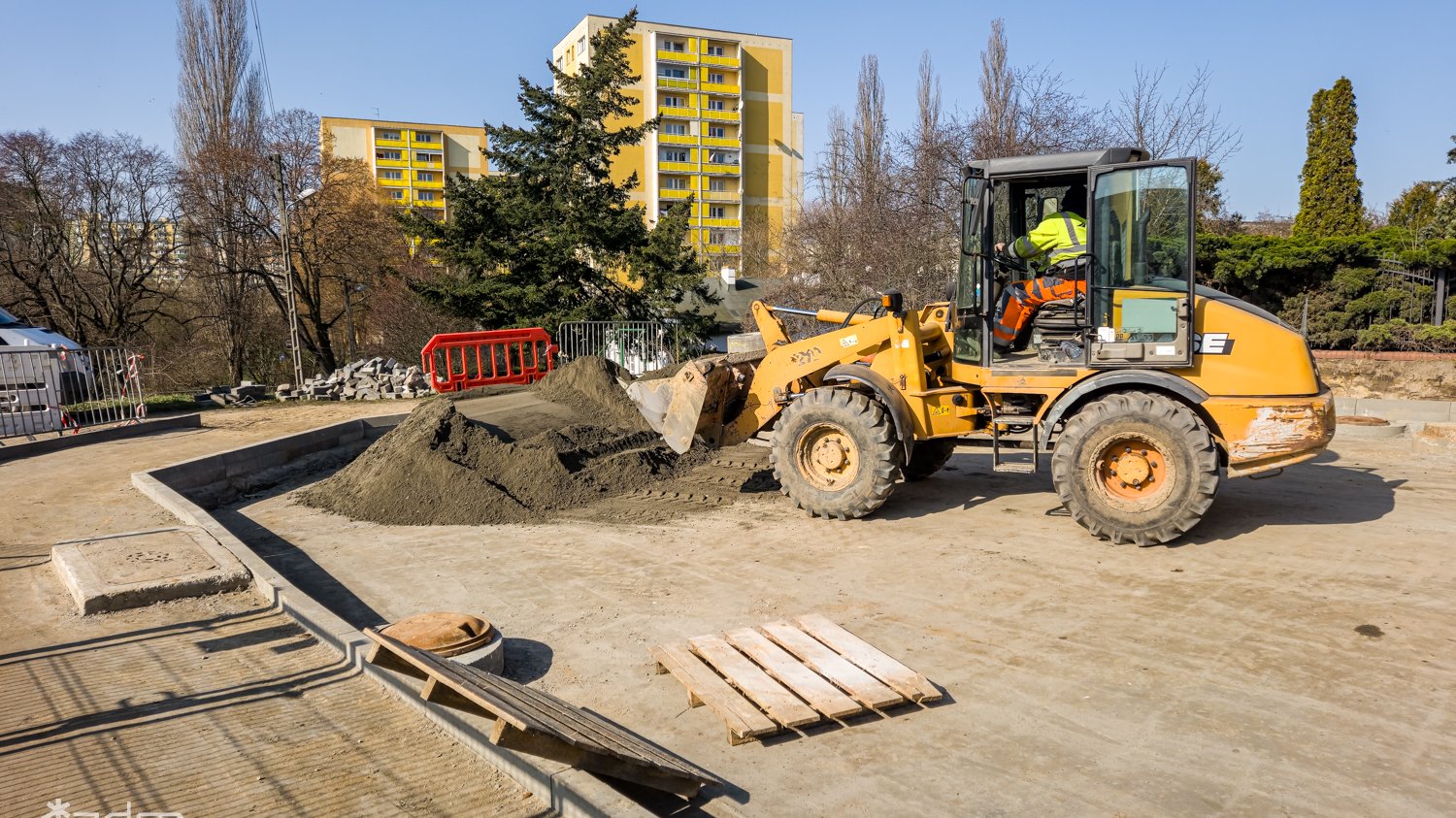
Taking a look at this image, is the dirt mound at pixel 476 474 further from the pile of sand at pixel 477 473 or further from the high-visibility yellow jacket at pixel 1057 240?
the high-visibility yellow jacket at pixel 1057 240

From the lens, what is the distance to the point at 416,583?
7.14 metres

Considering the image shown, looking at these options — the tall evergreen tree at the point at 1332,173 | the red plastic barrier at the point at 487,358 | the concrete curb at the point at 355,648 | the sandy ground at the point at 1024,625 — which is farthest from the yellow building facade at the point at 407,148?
the sandy ground at the point at 1024,625

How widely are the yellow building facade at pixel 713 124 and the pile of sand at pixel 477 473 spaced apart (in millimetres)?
56181

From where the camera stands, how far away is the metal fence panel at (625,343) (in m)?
20.4

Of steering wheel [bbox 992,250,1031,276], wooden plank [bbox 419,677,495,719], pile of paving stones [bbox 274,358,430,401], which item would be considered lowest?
wooden plank [bbox 419,677,495,719]

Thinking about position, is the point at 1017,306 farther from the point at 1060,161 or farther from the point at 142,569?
the point at 142,569

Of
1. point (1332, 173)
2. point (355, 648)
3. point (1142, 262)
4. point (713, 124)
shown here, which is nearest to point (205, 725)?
point (355, 648)

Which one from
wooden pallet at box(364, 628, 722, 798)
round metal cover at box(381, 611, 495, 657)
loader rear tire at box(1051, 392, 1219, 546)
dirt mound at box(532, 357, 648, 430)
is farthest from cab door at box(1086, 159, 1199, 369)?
dirt mound at box(532, 357, 648, 430)

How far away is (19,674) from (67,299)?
86.5 feet

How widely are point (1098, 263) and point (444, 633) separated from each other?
19.4 feet

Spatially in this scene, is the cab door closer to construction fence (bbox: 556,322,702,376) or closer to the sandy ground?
the sandy ground

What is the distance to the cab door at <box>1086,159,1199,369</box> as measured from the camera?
292 inches

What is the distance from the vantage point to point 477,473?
9750mm

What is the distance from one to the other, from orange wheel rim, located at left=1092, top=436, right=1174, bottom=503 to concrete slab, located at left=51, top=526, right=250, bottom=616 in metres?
6.86
